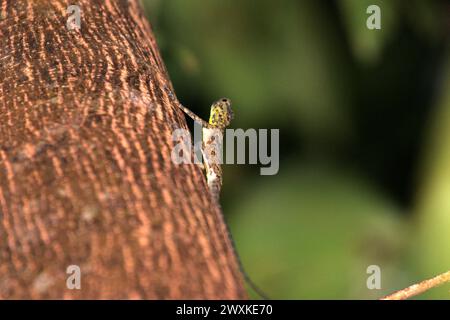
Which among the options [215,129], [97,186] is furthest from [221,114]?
[97,186]

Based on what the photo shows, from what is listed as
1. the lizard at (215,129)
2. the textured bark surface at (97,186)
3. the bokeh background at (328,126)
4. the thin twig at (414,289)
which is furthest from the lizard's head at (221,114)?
the bokeh background at (328,126)

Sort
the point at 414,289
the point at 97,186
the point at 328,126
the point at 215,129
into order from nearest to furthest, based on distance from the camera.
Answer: the point at 97,186 < the point at 414,289 < the point at 215,129 < the point at 328,126

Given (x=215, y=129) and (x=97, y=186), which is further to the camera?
(x=215, y=129)

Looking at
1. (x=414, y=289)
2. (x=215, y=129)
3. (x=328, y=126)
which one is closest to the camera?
(x=414, y=289)

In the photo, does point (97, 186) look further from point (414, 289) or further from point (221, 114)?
point (221, 114)

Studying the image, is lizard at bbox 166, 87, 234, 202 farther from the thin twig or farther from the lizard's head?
the thin twig

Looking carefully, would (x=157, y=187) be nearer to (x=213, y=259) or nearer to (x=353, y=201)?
(x=213, y=259)
